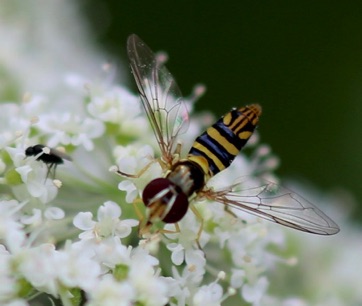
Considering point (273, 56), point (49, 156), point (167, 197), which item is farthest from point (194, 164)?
point (273, 56)

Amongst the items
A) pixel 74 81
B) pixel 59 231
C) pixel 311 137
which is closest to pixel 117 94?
pixel 74 81

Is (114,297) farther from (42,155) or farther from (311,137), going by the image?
(311,137)

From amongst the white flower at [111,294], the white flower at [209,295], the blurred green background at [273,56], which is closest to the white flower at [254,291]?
the white flower at [209,295]

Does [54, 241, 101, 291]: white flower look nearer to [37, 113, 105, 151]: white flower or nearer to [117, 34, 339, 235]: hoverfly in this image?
[117, 34, 339, 235]: hoverfly

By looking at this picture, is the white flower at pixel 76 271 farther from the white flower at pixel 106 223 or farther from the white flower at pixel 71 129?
the white flower at pixel 71 129

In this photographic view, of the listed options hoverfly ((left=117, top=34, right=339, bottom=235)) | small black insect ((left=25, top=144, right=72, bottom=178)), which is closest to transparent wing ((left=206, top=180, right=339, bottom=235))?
hoverfly ((left=117, top=34, right=339, bottom=235))
